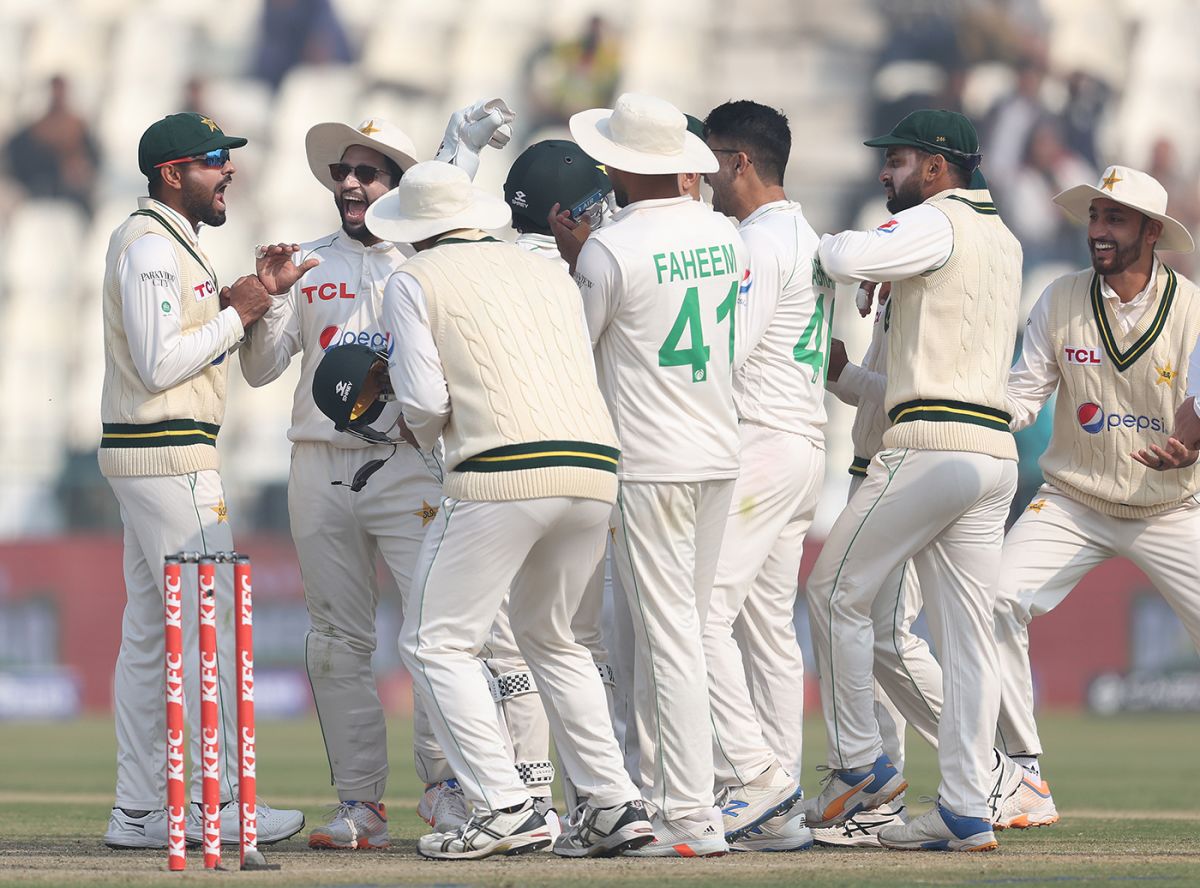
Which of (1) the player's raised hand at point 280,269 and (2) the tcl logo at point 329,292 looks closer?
(1) the player's raised hand at point 280,269

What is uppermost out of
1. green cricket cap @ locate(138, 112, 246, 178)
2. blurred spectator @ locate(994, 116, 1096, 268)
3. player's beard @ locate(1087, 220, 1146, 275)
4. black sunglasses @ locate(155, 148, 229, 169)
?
blurred spectator @ locate(994, 116, 1096, 268)

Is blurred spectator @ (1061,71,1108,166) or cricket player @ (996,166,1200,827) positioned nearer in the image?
cricket player @ (996,166,1200,827)

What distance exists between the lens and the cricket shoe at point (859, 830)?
21.1 ft

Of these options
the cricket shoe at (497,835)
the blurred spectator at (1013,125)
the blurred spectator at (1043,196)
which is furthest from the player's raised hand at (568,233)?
the blurred spectator at (1013,125)

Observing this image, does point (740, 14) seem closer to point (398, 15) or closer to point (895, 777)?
point (398, 15)

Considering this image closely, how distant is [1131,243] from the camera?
7.00 metres

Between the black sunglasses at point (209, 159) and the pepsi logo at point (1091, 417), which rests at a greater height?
the black sunglasses at point (209, 159)

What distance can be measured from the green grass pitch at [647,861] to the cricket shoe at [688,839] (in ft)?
0.23

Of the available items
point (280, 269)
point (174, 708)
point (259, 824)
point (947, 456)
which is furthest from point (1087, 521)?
point (174, 708)

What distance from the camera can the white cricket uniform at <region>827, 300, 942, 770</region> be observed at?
674cm

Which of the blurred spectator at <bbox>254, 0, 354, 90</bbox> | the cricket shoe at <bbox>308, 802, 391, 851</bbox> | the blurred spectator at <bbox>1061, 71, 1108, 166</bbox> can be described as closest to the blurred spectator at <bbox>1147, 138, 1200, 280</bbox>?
the blurred spectator at <bbox>1061, 71, 1108, 166</bbox>

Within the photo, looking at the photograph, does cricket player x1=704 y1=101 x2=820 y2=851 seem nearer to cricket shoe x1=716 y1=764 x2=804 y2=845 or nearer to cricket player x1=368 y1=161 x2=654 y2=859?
cricket shoe x1=716 y1=764 x2=804 y2=845

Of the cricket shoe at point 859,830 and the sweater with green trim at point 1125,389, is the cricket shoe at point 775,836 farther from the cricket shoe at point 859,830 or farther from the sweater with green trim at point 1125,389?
the sweater with green trim at point 1125,389

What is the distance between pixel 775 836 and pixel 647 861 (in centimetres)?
62
